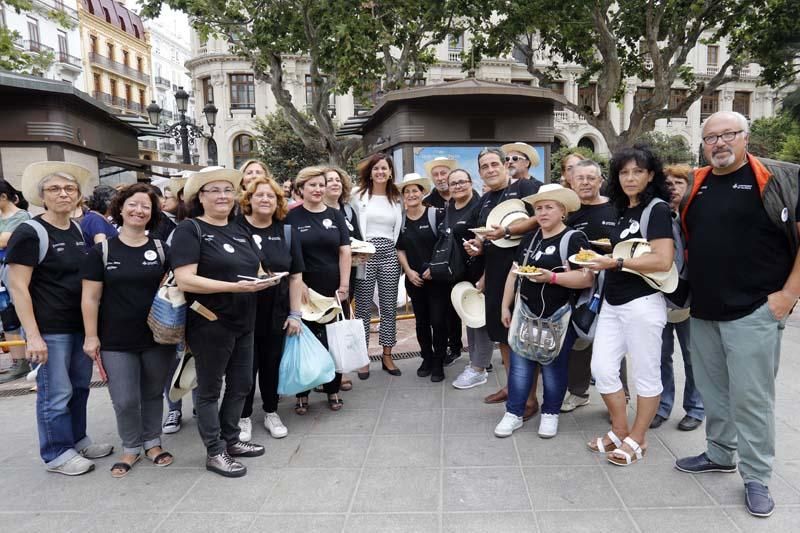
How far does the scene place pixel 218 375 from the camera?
11.1ft

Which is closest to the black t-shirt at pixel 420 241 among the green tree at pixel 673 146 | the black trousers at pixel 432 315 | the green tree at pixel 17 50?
the black trousers at pixel 432 315

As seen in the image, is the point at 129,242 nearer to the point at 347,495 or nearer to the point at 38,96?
the point at 347,495

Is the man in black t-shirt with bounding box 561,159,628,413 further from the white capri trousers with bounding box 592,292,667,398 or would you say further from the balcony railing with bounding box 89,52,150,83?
the balcony railing with bounding box 89,52,150,83

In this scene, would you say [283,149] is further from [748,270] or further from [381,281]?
[748,270]

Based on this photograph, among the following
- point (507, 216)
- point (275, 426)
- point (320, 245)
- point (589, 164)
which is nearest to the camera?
point (589, 164)

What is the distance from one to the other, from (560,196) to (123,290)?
9.53 feet

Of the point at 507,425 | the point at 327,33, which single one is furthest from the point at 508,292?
the point at 327,33

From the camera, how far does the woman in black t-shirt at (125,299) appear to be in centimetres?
336

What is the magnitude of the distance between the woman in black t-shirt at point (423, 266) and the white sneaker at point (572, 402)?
1.26 meters

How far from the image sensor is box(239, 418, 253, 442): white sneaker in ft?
13.0

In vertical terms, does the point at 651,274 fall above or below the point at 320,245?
below

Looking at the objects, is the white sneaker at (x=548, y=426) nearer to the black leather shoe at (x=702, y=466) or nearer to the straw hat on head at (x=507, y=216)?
the black leather shoe at (x=702, y=466)

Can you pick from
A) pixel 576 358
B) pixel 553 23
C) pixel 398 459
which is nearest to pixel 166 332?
pixel 398 459

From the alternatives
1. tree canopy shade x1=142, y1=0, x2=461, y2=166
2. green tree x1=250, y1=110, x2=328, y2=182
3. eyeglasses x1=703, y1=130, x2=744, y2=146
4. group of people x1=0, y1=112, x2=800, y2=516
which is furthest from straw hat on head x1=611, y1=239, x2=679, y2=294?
green tree x1=250, y1=110, x2=328, y2=182
